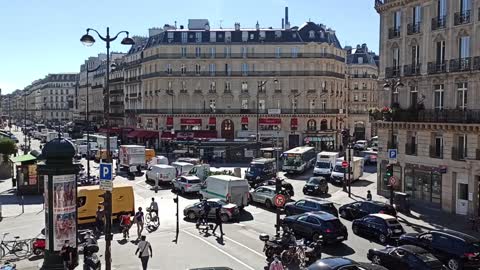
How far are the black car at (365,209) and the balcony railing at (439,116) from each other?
722 centimetres

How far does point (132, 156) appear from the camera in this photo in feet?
162

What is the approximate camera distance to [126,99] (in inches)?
3531

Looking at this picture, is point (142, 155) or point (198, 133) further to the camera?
point (198, 133)

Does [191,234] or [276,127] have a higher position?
[276,127]

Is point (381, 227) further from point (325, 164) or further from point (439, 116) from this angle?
point (325, 164)

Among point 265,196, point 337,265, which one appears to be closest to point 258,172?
point 265,196

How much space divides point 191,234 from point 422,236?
1067 centimetres

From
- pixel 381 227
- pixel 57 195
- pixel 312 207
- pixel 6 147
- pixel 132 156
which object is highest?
pixel 6 147

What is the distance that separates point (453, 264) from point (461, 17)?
17.8 m

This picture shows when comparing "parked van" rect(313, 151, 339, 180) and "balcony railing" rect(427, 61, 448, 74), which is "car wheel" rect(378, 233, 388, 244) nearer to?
"balcony railing" rect(427, 61, 448, 74)

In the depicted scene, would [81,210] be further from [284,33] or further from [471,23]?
[284,33]

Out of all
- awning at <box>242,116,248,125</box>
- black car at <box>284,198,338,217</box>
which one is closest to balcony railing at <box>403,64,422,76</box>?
black car at <box>284,198,338,217</box>

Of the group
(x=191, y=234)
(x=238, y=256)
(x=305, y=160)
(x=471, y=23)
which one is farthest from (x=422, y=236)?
(x=305, y=160)

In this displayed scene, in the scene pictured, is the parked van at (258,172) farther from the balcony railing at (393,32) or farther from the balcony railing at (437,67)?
the balcony railing at (437,67)
